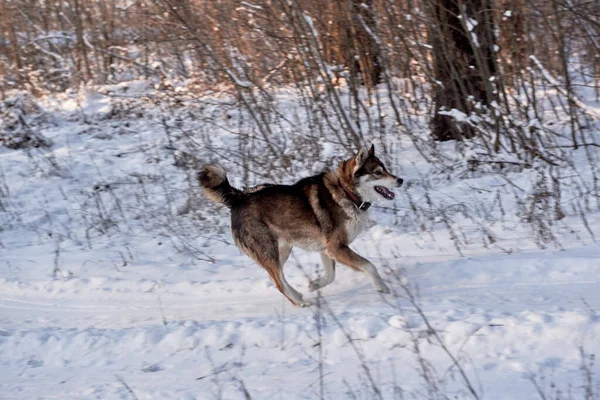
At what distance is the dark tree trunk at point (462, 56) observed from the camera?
33.2 feet

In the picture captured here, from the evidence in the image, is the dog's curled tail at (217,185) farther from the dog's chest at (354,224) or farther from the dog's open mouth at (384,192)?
the dog's open mouth at (384,192)

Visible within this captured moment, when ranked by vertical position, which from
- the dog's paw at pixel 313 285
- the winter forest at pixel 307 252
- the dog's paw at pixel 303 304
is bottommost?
the dog's paw at pixel 303 304

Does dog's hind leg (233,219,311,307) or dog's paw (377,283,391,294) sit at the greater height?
dog's hind leg (233,219,311,307)

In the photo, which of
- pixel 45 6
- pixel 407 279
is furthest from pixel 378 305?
pixel 45 6

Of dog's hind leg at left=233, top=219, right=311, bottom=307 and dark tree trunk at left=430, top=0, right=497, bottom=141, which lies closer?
dog's hind leg at left=233, top=219, right=311, bottom=307

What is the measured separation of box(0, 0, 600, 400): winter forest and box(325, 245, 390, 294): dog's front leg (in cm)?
19

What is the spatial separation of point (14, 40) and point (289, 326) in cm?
1549

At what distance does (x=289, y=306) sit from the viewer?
642 cm

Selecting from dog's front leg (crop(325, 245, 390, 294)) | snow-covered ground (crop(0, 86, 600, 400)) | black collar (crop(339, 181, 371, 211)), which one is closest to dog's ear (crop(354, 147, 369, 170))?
black collar (crop(339, 181, 371, 211))

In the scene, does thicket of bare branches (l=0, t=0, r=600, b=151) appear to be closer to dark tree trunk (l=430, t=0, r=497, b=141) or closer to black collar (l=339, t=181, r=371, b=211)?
dark tree trunk (l=430, t=0, r=497, b=141)

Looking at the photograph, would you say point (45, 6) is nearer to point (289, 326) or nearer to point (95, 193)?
point (95, 193)

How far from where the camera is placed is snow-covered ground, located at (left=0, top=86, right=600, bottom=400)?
4520 millimetres

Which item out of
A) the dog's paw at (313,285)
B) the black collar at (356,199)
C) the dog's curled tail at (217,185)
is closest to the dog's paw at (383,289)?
the dog's paw at (313,285)

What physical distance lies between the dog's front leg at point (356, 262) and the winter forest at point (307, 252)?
0.19 m
